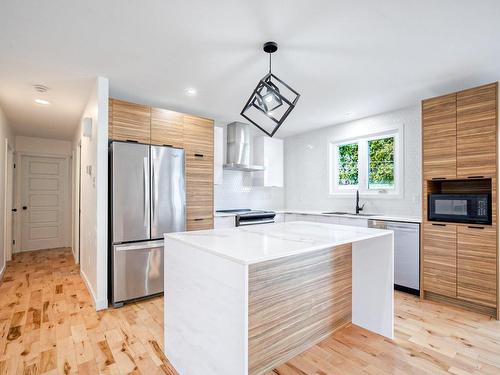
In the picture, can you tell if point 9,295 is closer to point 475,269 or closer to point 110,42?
point 110,42

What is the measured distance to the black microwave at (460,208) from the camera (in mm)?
2703

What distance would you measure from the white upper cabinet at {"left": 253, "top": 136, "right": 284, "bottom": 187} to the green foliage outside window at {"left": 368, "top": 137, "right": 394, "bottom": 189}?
5.67ft

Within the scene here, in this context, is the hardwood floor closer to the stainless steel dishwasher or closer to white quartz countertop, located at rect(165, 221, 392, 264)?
the stainless steel dishwasher

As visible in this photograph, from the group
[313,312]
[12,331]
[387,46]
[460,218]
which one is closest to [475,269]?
[460,218]

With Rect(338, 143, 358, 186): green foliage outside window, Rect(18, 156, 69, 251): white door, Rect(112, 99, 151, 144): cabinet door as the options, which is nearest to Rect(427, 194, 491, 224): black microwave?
Rect(338, 143, 358, 186): green foliage outside window

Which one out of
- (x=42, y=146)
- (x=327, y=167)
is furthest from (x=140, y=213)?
(x=42, y=146)

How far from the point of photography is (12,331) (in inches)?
92.5

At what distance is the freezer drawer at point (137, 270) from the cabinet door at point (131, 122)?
4.13ft

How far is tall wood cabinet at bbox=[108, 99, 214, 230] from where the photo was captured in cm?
309

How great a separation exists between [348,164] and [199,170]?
2625 millimetres

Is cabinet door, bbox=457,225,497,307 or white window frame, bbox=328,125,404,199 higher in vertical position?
white window frame, bbox=328,125,404,199

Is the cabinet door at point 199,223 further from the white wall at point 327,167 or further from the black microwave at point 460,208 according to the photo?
the black microwave at point 460,208

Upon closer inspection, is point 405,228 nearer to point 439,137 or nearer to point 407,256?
point 407,256

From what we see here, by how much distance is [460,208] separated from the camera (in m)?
2.87
